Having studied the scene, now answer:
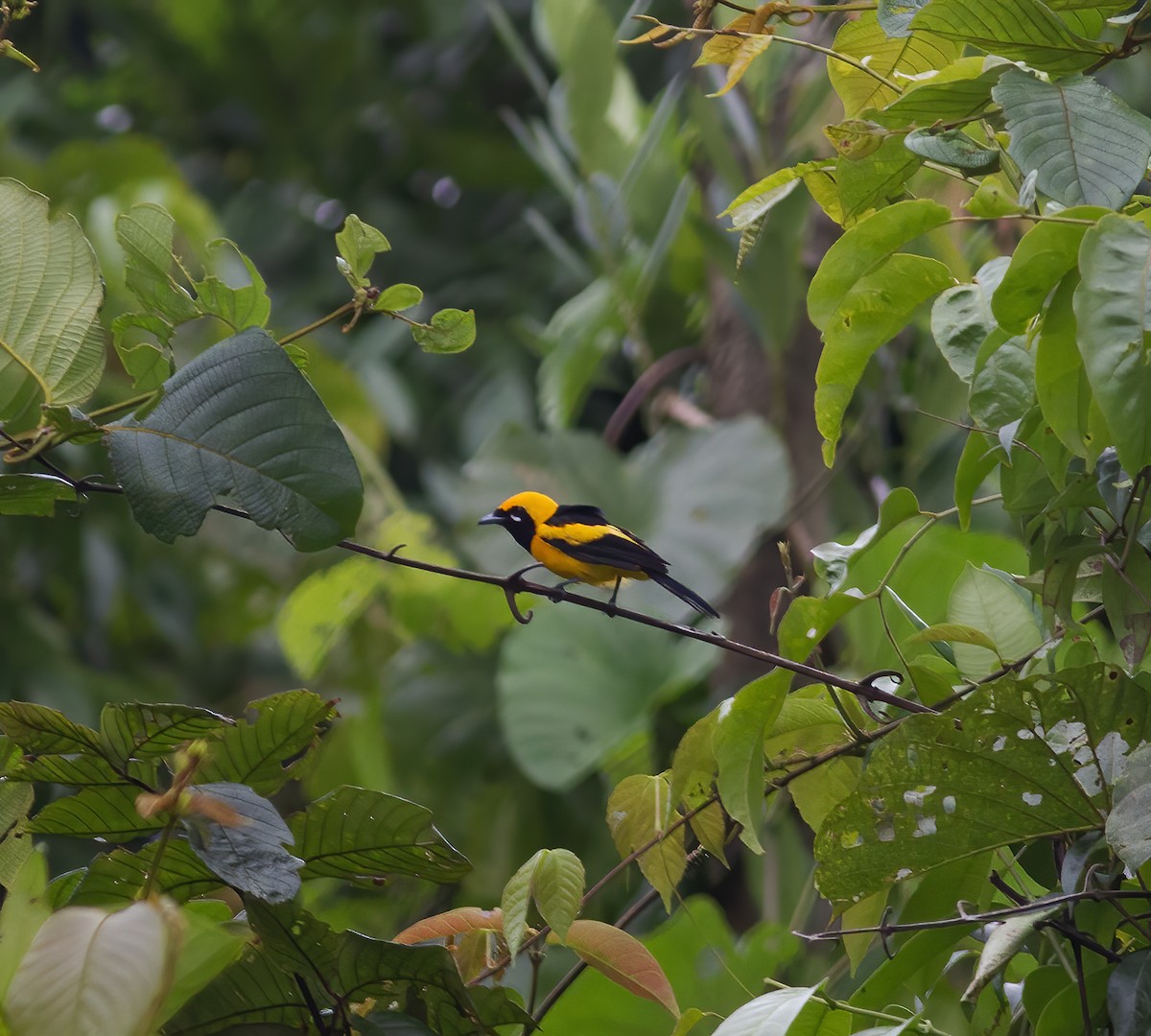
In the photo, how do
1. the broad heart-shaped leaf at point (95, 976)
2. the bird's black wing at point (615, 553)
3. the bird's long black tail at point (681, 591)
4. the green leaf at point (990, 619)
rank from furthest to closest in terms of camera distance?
1. the bird's black wing at point (615, 553)
2. the bird's long black tail at point (681, 591)
3. the green leaf at point (990, 619)
4. the broad heart-shaped leaf at point (95, 976)

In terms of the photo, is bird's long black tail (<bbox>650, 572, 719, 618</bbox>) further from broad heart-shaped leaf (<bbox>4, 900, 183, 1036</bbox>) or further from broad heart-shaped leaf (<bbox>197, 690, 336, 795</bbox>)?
broad heart-shaped leaf (<bbox>4, 900, 183, 1036</bbox>)

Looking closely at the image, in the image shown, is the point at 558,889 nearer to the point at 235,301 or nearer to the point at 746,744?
the point at 746,744

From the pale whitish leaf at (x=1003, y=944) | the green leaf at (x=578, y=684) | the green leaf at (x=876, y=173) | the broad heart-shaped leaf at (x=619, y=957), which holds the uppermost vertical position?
the green leaf at (x=876, y=173)

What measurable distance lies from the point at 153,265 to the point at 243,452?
0.19 metres

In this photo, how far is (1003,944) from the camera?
2.44ft

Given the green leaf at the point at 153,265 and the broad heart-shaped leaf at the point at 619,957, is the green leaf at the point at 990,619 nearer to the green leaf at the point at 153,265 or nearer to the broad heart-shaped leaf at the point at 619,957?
the broad heart-shaped leaf at the point at 619,957

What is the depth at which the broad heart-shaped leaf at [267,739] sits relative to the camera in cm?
84

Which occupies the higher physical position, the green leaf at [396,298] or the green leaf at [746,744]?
the green leaf at [396,298]

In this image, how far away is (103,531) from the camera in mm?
4219

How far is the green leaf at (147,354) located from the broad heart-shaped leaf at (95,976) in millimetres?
409

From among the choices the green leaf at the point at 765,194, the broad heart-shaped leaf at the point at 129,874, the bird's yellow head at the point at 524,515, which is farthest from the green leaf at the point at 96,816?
the bird's yellow head at the point at 524,515

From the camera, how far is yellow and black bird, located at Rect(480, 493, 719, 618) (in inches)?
53.3

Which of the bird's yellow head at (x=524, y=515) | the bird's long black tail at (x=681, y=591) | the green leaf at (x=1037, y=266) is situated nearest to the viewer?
the green leaf at (x=1037, y=266)

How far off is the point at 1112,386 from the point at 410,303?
1.54 feet
